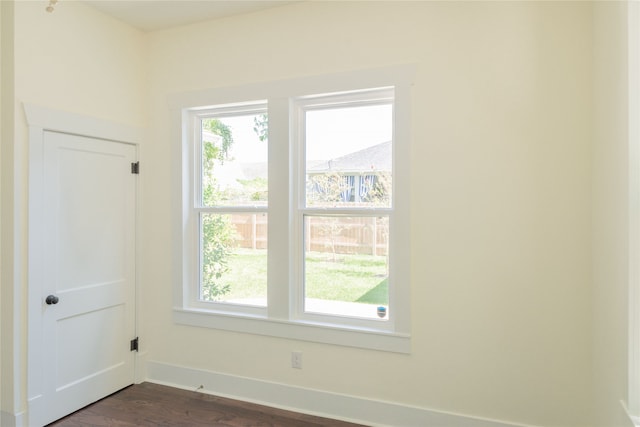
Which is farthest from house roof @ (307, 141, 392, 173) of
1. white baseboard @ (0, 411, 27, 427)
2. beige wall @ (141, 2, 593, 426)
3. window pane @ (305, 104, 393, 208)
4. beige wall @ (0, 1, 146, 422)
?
white baseboard @ (0, 411, 27, 427)

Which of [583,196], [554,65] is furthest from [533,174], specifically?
[554,65]

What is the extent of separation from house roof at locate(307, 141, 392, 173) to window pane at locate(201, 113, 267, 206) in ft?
1.61

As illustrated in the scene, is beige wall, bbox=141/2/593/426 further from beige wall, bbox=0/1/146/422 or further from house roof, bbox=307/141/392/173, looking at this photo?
beige wall, bbox=0/1/146/422

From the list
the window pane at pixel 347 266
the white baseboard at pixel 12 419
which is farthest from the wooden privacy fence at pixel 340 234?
the white baseboard at pixel 12 419

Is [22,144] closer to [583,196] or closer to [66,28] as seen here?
[66,28]

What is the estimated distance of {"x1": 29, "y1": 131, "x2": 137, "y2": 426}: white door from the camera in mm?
2643

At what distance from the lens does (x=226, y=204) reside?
10.7 ft

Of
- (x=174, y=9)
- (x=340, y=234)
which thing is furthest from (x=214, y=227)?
(x=174, y=9)

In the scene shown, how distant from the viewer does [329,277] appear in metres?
2.93

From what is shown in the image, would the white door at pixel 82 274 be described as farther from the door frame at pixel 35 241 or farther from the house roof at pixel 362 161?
the house roof at pixel 362 161

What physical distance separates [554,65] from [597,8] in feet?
1.07

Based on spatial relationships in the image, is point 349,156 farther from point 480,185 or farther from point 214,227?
point 214,227

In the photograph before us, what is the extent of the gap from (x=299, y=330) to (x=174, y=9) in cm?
256

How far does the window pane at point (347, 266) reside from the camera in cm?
278
